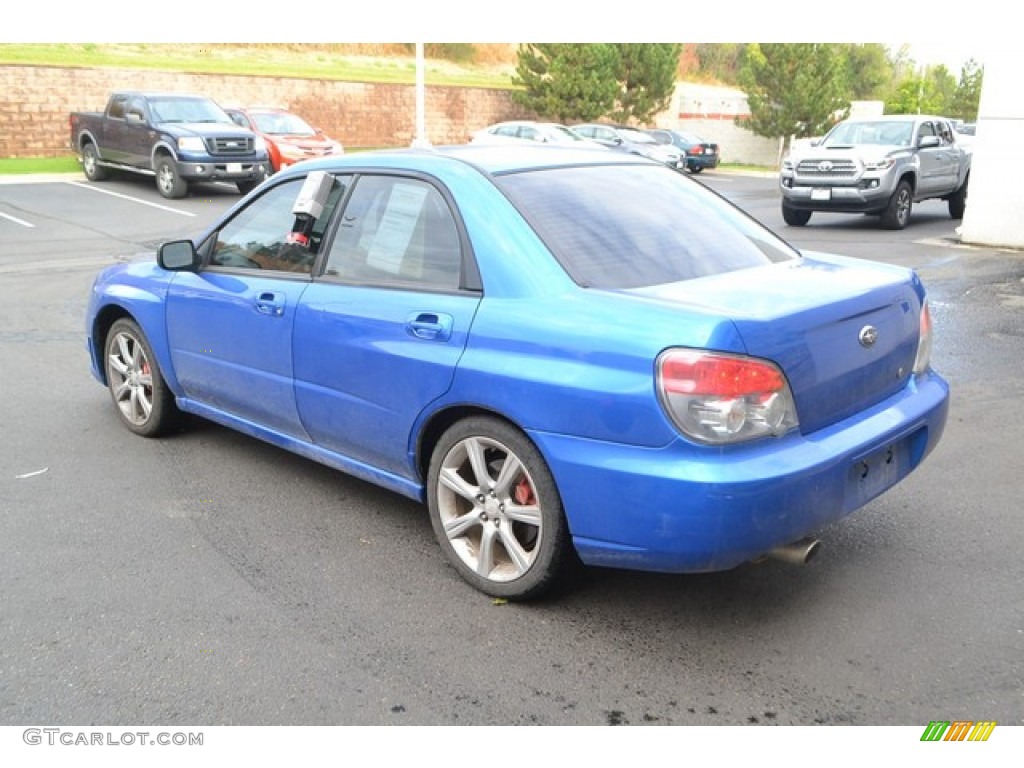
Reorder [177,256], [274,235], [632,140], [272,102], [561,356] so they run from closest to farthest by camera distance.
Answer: [561,356] → [274,235] → [177,256] → [632,140] → [272,102]

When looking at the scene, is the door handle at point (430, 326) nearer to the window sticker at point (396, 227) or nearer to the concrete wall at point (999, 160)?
the window sticker at point (396, 227)

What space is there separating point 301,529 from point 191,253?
62.2 inches

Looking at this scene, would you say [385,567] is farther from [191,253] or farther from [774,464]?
[191,253]

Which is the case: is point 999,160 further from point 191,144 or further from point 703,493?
point 191,144

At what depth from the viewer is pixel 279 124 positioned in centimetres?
2203

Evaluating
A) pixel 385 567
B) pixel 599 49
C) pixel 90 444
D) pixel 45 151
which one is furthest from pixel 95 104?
pixel 385 567

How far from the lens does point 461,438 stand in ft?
12.3

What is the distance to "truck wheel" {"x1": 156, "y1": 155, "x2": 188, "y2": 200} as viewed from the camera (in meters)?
19.0

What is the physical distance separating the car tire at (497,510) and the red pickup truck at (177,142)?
16.5m

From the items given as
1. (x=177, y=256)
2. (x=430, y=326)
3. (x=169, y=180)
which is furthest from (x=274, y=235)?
(x=169, y=180)

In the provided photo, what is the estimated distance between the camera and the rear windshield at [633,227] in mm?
3740

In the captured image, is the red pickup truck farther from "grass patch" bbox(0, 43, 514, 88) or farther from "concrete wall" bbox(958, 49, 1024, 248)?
"concrete wall" bbox(958, 49, 1024, 248)

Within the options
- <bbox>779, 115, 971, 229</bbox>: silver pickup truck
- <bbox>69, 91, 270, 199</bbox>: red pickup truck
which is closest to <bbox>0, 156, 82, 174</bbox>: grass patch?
<bbox>69, 91, 270, 199</bbox>: red pickup truck

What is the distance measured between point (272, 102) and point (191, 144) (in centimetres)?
1688
